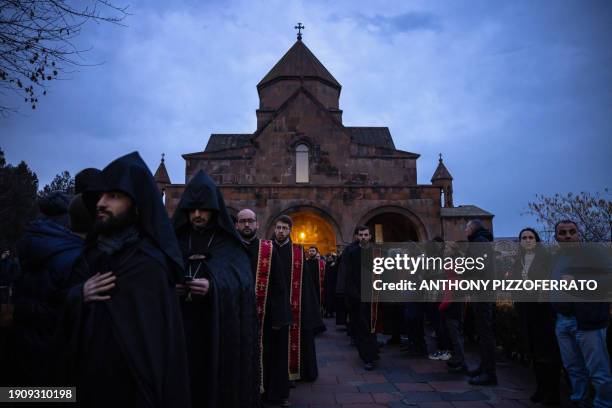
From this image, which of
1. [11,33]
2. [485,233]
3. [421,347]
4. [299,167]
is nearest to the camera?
[11,33]

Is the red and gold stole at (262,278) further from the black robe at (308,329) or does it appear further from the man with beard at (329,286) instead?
the man with beard at (329,286)

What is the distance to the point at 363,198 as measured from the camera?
57.8ft

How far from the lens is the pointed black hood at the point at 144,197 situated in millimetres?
1932

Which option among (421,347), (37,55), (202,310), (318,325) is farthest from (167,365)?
(421,347)

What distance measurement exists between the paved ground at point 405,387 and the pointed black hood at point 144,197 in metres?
2.97

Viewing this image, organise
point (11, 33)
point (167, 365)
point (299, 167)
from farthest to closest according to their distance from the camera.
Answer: point (299, 167), point (11, 33), point (167, 365)

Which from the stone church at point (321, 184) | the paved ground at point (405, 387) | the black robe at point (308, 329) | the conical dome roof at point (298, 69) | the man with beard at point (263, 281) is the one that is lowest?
the paved ground at point (405, 387)

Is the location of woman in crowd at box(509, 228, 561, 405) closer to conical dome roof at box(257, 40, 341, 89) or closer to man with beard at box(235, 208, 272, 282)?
man with beard at box(235, 208, 272, 282)

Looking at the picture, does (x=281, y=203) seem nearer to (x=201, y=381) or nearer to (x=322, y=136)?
(x=322, y=136)

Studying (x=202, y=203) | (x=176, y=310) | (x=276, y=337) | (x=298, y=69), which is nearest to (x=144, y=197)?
(x=176, y=310)

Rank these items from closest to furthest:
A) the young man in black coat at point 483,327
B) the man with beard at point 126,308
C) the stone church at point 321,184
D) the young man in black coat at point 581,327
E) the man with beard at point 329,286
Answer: the man with beard at point 126,308 → the young man in black coat at point 581,327 → the young man in black coat at point 483,327 → the man with beard at point 329,286 → the stone church at point 321,184

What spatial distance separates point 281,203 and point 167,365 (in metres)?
15.6

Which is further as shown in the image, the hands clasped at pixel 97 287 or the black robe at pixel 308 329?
the black robe at pixel 308 329

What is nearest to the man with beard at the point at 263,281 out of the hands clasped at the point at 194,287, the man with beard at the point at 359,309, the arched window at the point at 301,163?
the hands clasped at the point at 194,287
